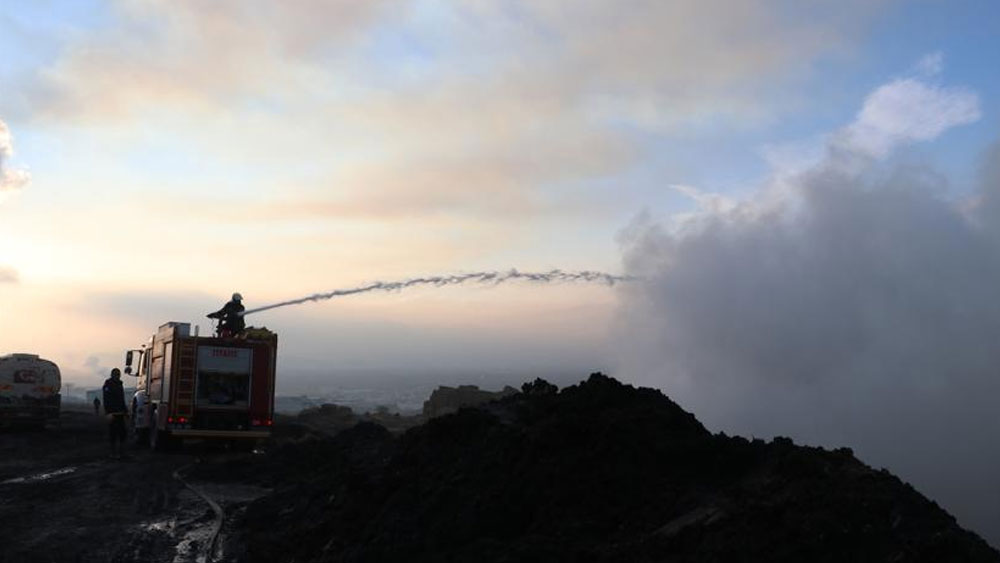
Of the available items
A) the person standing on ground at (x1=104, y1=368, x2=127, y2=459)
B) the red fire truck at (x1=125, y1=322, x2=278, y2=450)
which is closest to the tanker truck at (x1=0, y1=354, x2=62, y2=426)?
the red fire truck at (x1=125, y1=322, x2=278, y2=450)

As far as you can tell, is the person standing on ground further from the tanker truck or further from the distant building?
the distant building

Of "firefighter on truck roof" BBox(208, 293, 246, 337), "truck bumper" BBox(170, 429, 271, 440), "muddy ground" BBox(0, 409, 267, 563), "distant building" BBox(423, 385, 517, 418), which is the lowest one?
"muddy ground" BBox(0, 409, 267, 563)

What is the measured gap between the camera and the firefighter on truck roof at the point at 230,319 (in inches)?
997

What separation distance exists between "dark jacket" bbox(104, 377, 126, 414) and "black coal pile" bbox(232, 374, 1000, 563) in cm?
936

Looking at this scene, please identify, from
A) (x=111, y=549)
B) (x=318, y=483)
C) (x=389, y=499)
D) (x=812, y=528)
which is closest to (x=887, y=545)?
(x=812, y=528)

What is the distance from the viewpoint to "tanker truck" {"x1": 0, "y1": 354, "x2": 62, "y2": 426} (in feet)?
101

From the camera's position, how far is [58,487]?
16406 mm

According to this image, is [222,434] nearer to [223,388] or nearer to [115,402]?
[223,388]

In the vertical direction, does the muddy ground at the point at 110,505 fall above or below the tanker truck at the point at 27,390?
below

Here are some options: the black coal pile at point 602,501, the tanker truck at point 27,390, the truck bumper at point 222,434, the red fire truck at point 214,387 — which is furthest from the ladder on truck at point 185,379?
the tanker truck at point 27,390

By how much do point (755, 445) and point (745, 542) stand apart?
2.81 m

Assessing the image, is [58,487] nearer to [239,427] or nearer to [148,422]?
[239,427]

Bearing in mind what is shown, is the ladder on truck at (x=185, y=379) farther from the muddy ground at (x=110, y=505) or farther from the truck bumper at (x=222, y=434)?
the muddy ground at (x=110, y=505)

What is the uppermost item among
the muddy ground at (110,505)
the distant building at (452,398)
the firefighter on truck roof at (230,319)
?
the firefighter on truck roof at (230,319)
